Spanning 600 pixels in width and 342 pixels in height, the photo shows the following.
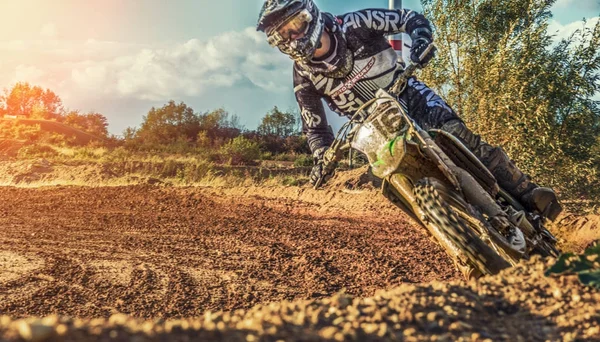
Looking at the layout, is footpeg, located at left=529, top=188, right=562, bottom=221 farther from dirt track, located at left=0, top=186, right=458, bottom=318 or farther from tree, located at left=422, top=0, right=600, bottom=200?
tree, located at left=422, top=0, right=600, bottom=200

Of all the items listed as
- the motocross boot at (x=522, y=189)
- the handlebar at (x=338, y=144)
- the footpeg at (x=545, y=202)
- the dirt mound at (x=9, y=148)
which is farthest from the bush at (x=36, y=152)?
the footpeg at (x=545, y=202)

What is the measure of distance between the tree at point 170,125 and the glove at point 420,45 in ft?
82.2

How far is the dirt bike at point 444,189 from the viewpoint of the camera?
3.89m

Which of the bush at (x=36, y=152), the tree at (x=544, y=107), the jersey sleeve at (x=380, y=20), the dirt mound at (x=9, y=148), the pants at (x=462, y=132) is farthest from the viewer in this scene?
the dirt mound at (x=9, y=148)

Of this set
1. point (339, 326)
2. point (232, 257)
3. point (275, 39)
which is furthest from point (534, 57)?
point (339, 326)

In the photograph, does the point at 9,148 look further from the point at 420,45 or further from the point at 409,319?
the point at 409,319

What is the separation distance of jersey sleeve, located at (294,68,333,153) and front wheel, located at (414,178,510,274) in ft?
11.8

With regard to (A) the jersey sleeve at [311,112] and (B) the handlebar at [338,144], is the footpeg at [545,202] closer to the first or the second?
(B) the handlebar at [338,144]

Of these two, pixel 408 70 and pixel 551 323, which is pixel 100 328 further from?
pixel 408 70

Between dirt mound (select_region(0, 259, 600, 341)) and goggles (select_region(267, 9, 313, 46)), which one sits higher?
goggles (select_region(267, 9, 313, 46))

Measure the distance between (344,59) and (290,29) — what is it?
0.95 metres

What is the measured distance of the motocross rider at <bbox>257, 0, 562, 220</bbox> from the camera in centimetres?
659

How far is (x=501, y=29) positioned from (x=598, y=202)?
4355 mm

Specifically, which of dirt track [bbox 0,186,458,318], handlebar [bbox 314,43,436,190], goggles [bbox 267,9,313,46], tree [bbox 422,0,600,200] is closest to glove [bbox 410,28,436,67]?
handlebar [bbox 314,43,436,190]
